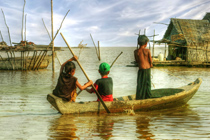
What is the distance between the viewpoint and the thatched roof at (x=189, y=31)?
910 inches

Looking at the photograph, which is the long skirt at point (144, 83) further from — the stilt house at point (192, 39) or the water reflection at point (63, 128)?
the stilt house at point (192, 39)

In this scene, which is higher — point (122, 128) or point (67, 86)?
point (67, 86)

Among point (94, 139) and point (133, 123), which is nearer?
point (94, 139)

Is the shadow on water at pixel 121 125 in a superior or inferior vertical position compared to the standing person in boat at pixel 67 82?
inferior

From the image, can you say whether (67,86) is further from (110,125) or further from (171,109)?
(171,109)

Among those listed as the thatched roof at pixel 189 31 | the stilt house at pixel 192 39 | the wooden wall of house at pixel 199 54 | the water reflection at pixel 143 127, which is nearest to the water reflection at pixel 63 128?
the water reflection at pixel 143 127

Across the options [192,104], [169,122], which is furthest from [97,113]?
[192,104]

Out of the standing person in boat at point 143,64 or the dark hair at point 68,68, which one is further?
the standing person in boat at point 143,64

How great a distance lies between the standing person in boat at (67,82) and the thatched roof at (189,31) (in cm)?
2003

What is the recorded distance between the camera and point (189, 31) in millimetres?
23547

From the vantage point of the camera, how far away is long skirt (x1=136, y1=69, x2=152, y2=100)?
17.1 ft

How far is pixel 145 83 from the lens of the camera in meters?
5.31

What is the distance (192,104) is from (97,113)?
3232 millimetres

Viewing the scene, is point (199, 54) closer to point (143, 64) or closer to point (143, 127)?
point (143, 64)
